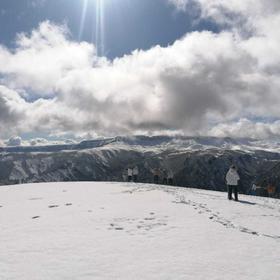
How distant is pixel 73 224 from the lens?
16578 mm

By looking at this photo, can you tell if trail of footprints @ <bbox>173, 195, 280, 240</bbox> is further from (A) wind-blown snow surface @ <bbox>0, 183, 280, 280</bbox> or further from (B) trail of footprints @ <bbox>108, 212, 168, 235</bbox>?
(B) trail of footprints @ <bbox>108, 212, 168, 235</bbox>

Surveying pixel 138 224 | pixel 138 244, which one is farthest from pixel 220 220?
pixel 138 244

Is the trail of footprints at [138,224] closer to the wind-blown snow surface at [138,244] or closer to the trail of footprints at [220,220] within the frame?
the wind-blown snow surface at [138,244]

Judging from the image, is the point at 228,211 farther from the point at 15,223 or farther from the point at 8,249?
the point at 8,249

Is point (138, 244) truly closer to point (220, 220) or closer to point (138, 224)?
point (138, 224)

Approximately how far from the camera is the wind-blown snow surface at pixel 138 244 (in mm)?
9805

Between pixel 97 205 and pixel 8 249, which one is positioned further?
pixel 97 205

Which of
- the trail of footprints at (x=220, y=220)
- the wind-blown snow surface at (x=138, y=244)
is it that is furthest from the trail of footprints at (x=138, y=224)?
the trail of footprints at (x=220, y=220)

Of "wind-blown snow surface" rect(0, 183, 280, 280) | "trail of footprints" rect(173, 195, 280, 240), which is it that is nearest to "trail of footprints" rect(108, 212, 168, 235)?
"wind-blown snow surface" rect(0, 183, 280, 280)


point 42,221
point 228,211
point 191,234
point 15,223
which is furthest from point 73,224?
point 228,211

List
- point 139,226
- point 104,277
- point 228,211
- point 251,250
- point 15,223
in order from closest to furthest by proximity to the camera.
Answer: point 104,277 → point 251,250 → point 139,226 → point 15,223 → point 228,211

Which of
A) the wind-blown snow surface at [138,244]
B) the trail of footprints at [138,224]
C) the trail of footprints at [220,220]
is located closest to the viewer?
the wind-blown snow surface at [138,244]

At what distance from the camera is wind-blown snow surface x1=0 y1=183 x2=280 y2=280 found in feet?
32.2

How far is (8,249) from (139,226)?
5.87 metres
